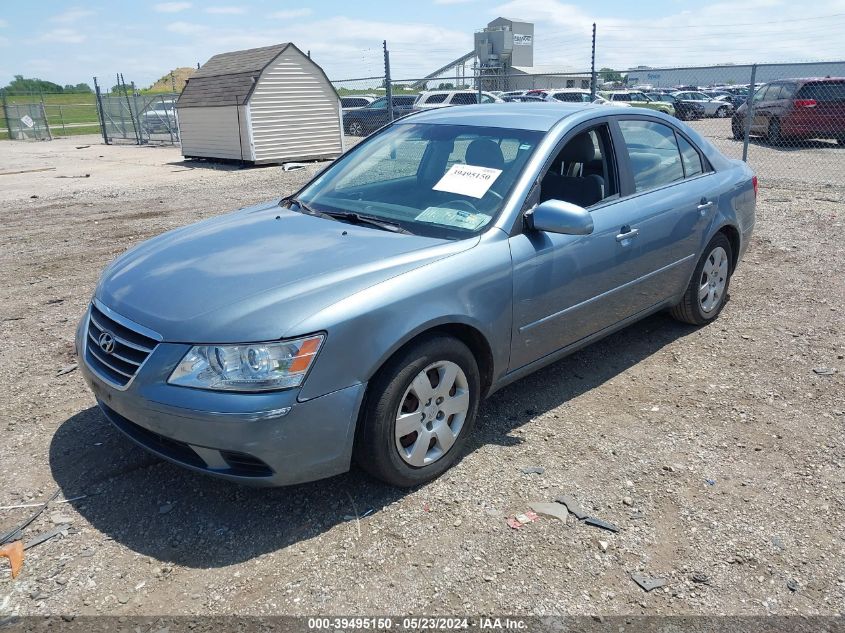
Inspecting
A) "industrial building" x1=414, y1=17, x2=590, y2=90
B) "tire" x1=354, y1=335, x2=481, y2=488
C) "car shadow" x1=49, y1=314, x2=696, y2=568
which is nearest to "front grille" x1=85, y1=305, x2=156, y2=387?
"car shadow" x1=49, y1=314, x2=696, y2=568

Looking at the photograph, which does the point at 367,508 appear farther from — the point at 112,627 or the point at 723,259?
the point at 723,259

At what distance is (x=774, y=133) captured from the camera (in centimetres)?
1689

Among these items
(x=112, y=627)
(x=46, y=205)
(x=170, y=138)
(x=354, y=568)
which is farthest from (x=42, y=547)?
(x=170, y=138)

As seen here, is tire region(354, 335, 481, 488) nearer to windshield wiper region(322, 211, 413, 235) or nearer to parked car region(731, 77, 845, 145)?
windshield wiper region(322, 211, 413, 235)

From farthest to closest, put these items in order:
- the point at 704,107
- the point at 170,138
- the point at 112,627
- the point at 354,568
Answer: the point at 704,107, the point at 170,138, the point at 354,568, the point at 112,627

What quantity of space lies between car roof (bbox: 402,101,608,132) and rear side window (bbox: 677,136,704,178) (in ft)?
2.65

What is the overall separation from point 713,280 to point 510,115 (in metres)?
2.18

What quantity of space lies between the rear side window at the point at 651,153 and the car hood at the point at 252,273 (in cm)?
158

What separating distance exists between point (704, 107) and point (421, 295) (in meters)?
32.7

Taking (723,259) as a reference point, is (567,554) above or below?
below

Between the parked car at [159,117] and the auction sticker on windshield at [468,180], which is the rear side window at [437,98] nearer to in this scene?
the parked car at [159,117]

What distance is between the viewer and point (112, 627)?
2414mm

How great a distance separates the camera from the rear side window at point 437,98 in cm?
2567

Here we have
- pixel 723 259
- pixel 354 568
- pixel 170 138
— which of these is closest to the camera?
pixel 354 568
